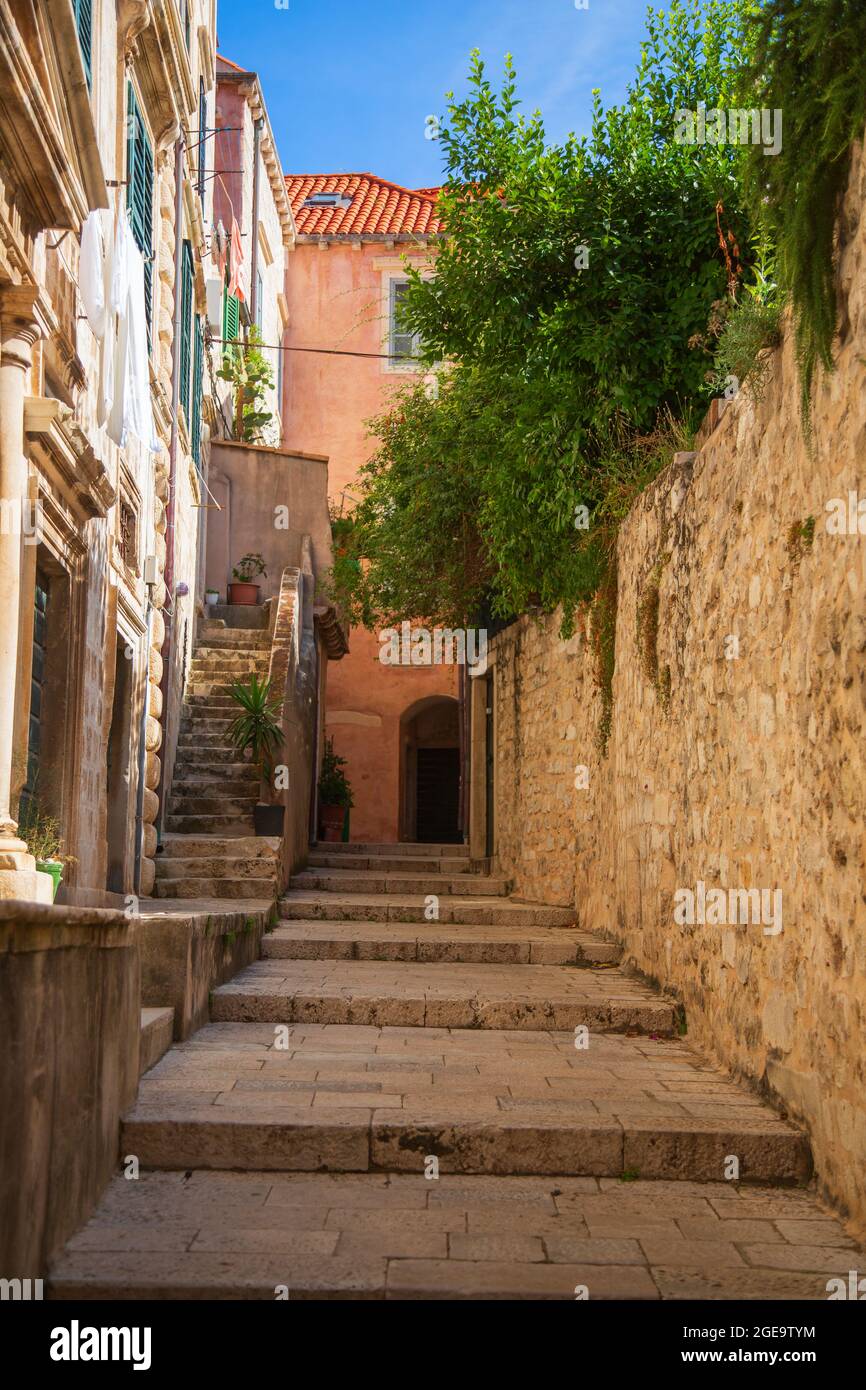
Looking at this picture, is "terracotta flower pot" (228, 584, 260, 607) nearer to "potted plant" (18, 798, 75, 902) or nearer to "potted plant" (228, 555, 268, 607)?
"potted plant" (228, 555, 268, 607)

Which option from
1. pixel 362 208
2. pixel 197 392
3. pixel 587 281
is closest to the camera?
pixel 587 281

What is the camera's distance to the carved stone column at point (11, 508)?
569 cm

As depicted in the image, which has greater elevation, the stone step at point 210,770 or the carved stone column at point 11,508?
the carved stone column at point 11,508

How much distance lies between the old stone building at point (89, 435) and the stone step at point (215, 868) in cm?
15

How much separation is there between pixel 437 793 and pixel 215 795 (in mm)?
→ 12064

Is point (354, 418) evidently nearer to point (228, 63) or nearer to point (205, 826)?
point (228, 63)

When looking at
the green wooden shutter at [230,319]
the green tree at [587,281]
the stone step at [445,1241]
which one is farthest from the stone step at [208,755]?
the stone step at [445,1241]

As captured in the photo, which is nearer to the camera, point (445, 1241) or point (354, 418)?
point (445, 1241)

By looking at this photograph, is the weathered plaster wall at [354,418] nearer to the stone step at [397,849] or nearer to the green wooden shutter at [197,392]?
the stone step at [397,849]

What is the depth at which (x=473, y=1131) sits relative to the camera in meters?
4.44

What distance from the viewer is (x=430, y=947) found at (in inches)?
332

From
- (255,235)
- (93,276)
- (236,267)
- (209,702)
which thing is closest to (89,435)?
(93,276)

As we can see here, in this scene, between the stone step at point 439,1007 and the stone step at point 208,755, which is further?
the stone step at point 208,755
